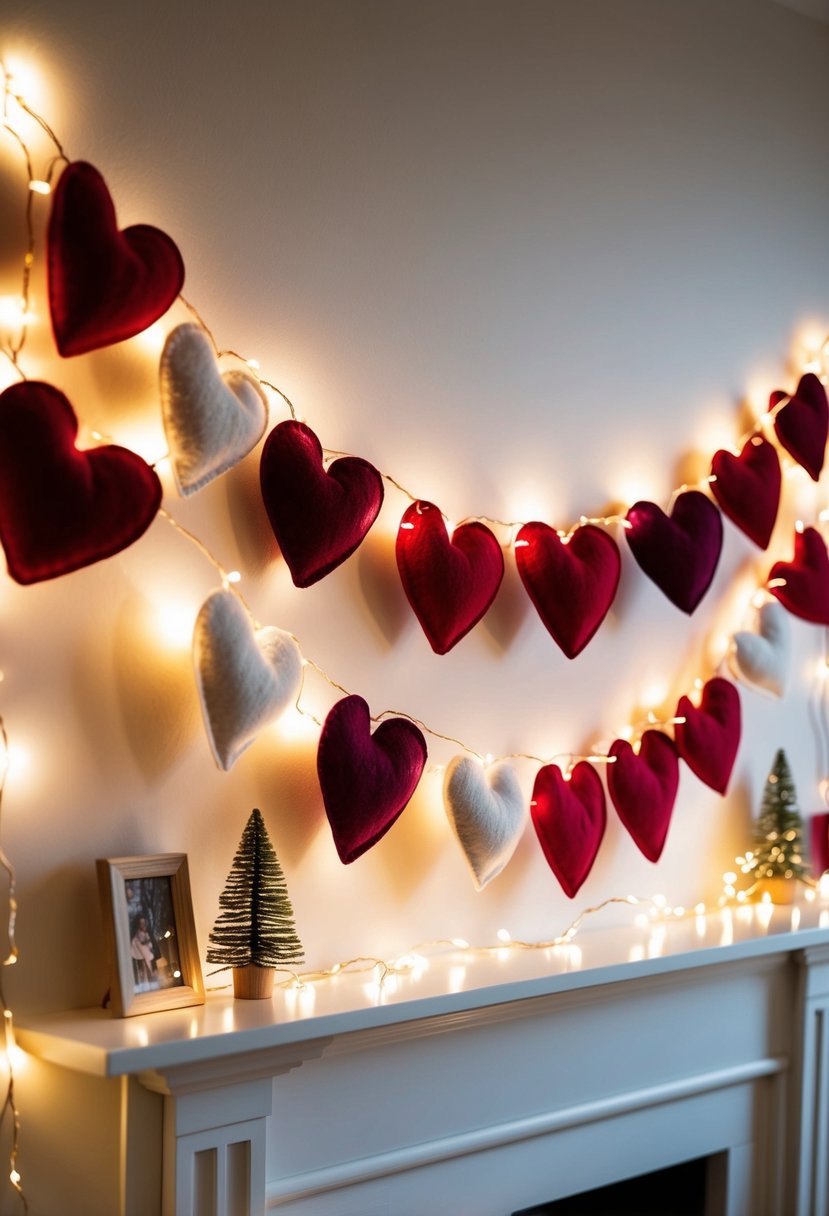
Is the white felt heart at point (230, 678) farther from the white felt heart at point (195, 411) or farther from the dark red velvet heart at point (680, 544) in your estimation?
the dark red velvet heart at point (680, 544)

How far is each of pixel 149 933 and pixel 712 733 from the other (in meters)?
1.06

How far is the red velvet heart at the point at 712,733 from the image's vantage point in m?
2.02

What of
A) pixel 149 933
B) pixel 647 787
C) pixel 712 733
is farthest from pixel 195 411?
pixel 712 733

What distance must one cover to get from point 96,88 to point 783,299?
1358 millimetres

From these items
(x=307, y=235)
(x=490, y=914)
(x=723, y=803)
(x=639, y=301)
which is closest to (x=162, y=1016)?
(x=490, y=914)

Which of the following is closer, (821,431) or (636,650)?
(636,650)

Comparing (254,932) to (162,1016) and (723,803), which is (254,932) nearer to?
(162,1016)

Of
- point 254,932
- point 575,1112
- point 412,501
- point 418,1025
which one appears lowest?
point 575,1112

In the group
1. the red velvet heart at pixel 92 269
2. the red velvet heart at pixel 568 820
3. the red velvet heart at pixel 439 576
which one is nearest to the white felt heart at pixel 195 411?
the red velvet heart at pixel 92 269

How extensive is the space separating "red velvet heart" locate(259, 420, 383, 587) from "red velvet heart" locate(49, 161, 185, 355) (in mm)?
248

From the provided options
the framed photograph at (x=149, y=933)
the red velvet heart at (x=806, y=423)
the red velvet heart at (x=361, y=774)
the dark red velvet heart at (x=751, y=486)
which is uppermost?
the red velvet heart at (x=806, y=423)

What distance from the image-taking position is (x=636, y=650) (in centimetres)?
Result: 202

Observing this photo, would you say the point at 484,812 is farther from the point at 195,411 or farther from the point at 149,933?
the point at 195,411

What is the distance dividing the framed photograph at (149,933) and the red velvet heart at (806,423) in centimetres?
135
